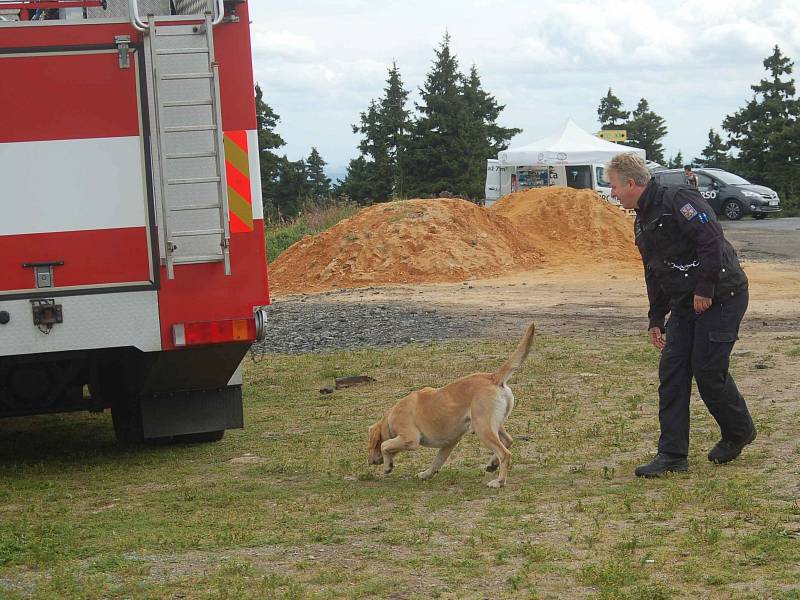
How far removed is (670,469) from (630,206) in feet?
5.26

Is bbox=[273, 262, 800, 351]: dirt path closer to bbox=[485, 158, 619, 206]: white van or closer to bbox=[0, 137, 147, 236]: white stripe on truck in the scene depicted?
bbox=[0, 137, 147, 236]: white stripe on truck

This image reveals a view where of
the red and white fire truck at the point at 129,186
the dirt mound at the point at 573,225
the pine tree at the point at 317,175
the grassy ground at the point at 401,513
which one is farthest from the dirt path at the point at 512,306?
the pine tree at the point at 317,175

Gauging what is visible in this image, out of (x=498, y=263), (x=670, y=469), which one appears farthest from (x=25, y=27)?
(x=498, y=263)

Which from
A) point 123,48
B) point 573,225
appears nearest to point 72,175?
point 123,48

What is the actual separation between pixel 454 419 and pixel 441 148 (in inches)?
1844

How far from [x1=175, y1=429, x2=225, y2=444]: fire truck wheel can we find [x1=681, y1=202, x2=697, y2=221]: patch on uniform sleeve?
400 cm

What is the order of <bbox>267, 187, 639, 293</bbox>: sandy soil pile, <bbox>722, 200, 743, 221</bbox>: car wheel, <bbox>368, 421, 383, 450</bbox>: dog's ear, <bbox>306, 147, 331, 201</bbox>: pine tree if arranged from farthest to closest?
<bbox>306, 147, 331, 201</bbox>: pine tree
<bbox>722, 200, 743, 221</bbox>: car wheel
<bbox>267, 187, 639, 293</bbox>: sandy soil pile
<bbox>368, 421, 383, 450</bbox>: dog's ear

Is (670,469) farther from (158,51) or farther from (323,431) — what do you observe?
(158,51)

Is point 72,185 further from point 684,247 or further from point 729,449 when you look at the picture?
point 729,449

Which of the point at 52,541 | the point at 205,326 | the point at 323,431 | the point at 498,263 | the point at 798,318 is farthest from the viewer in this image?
the point at 498,263

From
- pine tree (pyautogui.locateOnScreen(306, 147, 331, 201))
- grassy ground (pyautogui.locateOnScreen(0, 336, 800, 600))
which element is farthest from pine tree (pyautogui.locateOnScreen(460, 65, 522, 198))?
grassy ground (pyautogui.locateOnScreen(0, 336, 800, 600))

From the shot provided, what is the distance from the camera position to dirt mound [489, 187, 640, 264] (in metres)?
27.8

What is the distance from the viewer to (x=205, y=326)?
7.46 m

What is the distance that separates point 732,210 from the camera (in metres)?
38.2
